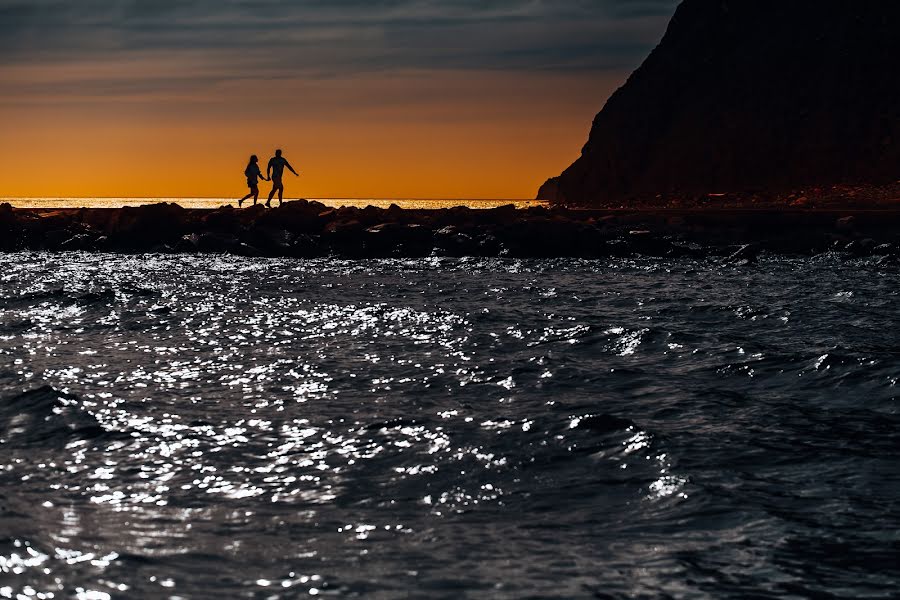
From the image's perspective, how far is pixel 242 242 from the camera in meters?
34.5

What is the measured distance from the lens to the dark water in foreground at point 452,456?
19.6ft

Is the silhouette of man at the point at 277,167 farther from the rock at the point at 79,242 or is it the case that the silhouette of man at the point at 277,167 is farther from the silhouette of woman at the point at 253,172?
the rock at the point at 79,242

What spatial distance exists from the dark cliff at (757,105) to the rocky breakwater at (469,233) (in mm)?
44362

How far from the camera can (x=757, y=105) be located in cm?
8912

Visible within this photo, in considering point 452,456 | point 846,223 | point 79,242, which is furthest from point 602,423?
point 79,242

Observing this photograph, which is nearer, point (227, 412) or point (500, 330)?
point (227, 412)

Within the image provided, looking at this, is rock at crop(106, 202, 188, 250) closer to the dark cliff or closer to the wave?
the wave

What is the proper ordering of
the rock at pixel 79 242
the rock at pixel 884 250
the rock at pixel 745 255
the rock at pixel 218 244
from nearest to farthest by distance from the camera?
the rock at pixel 745 255 → the rock at pixel 884 250 → the rock at pixel 218 244 → the rock at pixel 79 242

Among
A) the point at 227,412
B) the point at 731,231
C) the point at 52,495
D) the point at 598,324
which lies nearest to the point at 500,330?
the point at 598,324

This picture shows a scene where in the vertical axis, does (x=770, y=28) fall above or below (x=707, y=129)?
above

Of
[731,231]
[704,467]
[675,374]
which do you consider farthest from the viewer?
[731,231]

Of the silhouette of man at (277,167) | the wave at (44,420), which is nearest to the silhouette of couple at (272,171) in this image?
the silhouette of man at (277,167)

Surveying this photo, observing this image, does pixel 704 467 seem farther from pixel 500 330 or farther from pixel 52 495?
pixel 500 330

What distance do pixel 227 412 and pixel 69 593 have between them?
182 inches
